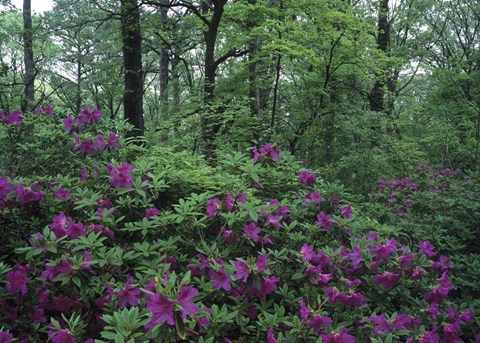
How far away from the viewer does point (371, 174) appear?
5613 millimetres

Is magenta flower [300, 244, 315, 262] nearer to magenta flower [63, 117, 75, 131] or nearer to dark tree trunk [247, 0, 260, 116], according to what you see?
magenta flower [63, 117, 75, 131]

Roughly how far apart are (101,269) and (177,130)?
5.21m

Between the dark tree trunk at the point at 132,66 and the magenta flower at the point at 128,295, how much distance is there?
5.58m

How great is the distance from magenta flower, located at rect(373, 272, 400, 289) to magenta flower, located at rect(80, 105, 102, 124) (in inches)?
81.9

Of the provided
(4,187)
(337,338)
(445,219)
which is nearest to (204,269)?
(337,338)

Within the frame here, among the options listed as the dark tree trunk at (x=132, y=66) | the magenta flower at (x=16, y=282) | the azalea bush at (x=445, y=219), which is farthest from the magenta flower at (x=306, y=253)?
the dark tree trunk at (x=132, y=66)

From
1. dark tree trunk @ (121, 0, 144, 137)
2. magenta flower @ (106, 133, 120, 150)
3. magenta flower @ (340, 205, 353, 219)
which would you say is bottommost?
magenta flower @ (340, 205, 353, 219)

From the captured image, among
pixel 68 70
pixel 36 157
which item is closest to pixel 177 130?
pixel 36 157

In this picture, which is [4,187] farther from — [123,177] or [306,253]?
[306,253]

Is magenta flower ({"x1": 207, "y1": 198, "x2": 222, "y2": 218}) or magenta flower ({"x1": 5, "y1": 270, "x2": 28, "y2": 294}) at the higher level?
magenta flower ({"x1": 207, "y1": 198, "x2": 222, "y2": 218})

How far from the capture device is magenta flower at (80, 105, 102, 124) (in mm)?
2588

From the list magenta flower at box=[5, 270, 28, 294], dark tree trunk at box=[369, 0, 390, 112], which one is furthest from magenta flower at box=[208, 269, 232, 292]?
dark tree trunk at box=[369, 0, 390, 112]

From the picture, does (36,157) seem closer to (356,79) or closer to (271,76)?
(271,76)

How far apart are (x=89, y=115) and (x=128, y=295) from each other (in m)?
1.57
